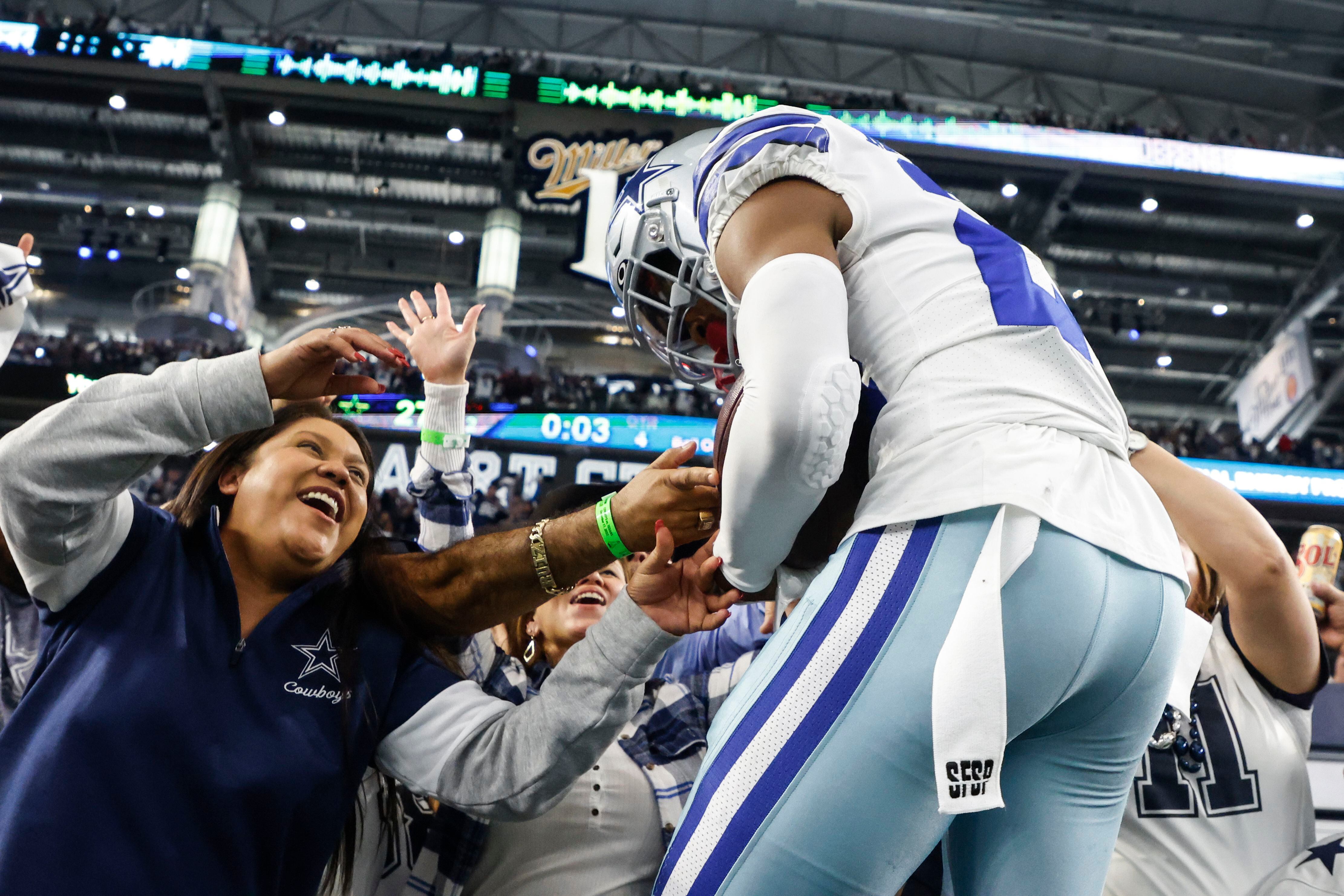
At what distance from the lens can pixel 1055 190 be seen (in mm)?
17141

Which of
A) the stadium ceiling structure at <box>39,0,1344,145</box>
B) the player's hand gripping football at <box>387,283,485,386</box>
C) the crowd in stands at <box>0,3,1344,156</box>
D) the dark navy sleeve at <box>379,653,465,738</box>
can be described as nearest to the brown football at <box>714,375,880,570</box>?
the dark navy sleeve at <box>379,653,465,738</box>

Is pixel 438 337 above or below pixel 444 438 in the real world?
above

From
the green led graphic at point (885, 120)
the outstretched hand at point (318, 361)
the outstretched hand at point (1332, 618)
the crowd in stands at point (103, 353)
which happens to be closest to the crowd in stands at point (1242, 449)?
the green led graphic at point (885, 120)

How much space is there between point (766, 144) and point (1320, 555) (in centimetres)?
260

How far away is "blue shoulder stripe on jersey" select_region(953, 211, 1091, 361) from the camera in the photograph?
1.22 metres

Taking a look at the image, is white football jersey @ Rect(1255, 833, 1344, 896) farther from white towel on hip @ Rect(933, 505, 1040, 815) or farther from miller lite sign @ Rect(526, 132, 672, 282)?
miller lite sign @ Rect(526, 132, 672, 282)

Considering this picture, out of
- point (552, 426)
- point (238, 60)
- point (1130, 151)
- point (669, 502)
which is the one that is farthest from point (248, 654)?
point (1130, 151)

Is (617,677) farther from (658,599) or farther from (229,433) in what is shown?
(229,433)

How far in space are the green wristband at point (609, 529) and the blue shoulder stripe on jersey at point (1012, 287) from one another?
0.80 m

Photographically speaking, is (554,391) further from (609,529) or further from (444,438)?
(609,529)

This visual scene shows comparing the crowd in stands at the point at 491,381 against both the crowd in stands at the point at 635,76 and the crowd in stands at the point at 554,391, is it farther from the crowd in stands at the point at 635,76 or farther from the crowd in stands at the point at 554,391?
the crowd in stands at the point at 635,76

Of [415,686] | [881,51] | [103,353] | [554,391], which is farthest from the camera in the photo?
[881,51]

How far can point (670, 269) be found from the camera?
1808mm

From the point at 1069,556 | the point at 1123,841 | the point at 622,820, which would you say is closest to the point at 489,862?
the point at 622,820
